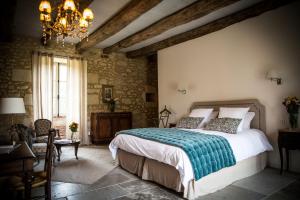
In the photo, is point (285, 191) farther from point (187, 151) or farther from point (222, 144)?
point (187, 151)

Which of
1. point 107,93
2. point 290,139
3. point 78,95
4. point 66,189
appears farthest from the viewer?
point 107,93

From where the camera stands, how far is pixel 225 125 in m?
3.60

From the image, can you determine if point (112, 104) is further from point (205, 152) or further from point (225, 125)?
point (205, 152)

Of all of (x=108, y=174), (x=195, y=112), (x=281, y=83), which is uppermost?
(x=281, y=83)

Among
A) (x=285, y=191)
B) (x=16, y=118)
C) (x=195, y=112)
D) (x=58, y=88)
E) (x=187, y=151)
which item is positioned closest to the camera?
(x=187, y=151)

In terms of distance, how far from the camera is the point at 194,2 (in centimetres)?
346

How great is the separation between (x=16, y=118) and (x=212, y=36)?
16.5 feet

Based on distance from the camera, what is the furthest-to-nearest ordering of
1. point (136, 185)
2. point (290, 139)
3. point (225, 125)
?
point (225, 125) < point (290, 139) < point (136, 185)

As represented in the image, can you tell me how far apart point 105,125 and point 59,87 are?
164cm

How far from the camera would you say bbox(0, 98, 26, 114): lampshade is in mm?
3725

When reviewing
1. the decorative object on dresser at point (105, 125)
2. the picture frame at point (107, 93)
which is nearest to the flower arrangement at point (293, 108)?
the decorative object on dresser at point (105, 125)

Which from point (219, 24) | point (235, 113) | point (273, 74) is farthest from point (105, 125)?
point (273, 74)

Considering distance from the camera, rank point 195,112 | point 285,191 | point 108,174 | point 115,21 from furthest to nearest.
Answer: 1. point 195,112
2. point 115,21
3. point 108,174
4. point 285,191

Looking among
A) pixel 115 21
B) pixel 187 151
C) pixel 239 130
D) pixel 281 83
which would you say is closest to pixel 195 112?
pixel 239 130
